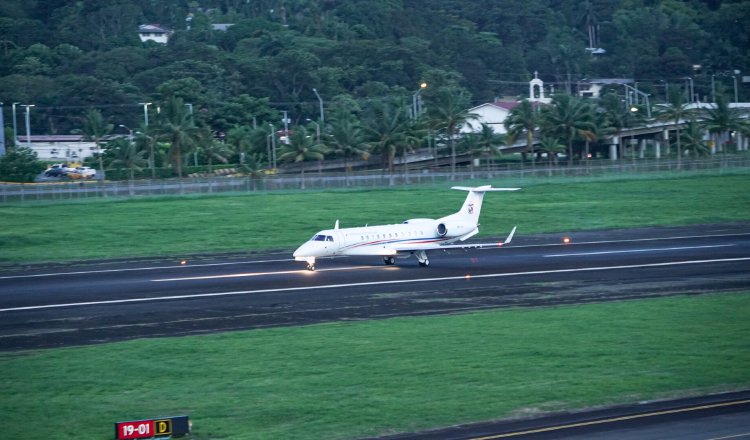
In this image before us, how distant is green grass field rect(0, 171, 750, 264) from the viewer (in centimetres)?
6619

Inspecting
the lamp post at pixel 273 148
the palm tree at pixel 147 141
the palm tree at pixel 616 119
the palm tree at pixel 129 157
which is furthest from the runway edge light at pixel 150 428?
the palm tree at pixel 616 119

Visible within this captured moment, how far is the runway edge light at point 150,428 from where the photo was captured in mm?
25562

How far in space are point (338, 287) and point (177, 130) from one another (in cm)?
5531

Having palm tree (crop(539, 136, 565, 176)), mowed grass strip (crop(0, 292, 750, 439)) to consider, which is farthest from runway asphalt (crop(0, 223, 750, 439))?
palm tree (crop(539, 136, 565, 176))

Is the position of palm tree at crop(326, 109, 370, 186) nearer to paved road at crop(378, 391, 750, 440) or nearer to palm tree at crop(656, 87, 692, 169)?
palm tree at crop(656, 87, 692, 169)

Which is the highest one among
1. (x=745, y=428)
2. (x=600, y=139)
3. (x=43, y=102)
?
(x=43, y=102)

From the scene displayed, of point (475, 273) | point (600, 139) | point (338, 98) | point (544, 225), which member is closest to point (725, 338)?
point (475, 273)

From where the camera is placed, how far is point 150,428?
25.6 meters

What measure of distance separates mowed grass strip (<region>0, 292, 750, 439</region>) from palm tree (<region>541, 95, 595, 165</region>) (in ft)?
245

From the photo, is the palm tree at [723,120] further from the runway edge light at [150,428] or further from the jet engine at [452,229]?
the runway edge light at [150,428]

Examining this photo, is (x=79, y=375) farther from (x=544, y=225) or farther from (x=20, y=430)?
(x=544, y=225)

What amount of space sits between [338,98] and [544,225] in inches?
3678

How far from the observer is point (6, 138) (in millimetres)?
137750

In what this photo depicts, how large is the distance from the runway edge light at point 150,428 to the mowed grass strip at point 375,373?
30.0 inches
